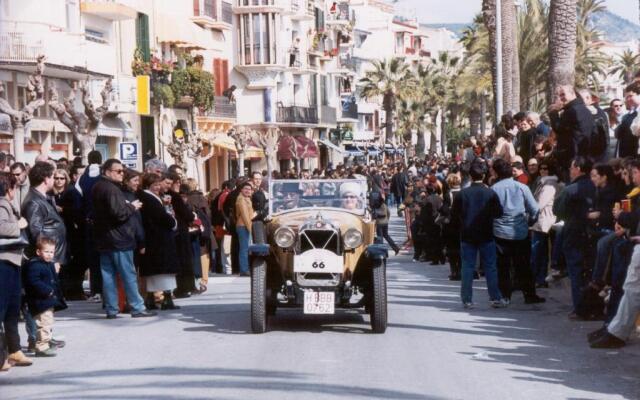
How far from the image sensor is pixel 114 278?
1764 cm

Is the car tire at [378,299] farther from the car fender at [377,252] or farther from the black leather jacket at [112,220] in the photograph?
the black leather jacket at [112,220]

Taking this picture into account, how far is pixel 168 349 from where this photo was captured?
14.2 m

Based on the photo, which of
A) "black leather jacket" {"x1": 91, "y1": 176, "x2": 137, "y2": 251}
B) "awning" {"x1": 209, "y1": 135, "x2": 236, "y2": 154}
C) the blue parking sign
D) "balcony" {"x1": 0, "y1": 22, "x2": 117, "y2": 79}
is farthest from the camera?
"awning" {"x1": 209, "y1": 135, "x2": 236, "y2": 154}

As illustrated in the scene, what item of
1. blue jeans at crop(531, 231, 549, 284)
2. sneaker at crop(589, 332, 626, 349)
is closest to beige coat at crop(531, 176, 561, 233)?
blue jeans at crop(531, 231, 549, 284)

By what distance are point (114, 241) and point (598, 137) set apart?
674 cm

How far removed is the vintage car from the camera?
50.1 feet

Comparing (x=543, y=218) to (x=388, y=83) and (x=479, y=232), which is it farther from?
(x=388, y=83)

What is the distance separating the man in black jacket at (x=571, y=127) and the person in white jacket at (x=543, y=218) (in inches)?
20.9

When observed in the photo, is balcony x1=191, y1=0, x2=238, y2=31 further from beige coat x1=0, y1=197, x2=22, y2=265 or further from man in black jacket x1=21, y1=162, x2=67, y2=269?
beige coat x1=0, y1=197, x2=22, y2=265

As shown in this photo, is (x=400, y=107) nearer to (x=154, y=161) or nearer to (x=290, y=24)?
(x=290, y=24)

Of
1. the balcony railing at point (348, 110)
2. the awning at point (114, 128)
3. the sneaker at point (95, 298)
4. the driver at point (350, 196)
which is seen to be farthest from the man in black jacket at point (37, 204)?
the balcony railing at point (348, 110)

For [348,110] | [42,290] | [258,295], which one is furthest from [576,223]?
[348,110]

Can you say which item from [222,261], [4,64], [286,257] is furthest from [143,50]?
[286,257]

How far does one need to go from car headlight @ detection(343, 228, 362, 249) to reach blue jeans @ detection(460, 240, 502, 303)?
2938 mm
